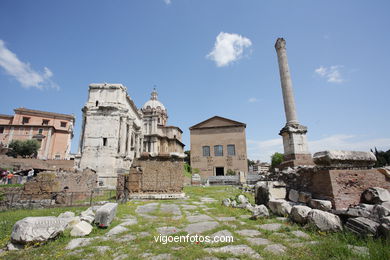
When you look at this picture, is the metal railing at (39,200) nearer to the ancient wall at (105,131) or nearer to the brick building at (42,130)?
the ancient wall at (105,131)

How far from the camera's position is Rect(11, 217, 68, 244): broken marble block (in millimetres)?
3352

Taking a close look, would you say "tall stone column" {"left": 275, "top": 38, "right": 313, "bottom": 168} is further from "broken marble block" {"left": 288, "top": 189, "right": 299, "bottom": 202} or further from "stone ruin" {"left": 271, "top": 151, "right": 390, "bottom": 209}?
"stone ruin" {"left": 271, "top": 151, "right": 390, "bottom": 209}

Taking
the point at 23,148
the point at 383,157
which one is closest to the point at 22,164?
the point at 23,148

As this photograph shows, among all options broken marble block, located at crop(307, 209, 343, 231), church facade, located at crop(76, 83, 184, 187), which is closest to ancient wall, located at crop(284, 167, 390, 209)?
broken marble block, located at crop(307, 209, 343, 231)

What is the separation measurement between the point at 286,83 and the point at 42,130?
152ft

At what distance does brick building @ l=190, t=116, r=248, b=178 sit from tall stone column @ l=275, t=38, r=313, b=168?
794 inches

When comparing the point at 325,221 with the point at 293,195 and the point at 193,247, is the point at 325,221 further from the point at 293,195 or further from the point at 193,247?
the point at 193,247

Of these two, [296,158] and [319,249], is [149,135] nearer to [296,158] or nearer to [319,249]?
[296,158]

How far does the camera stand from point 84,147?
2172 cm

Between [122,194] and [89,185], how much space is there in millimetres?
5711

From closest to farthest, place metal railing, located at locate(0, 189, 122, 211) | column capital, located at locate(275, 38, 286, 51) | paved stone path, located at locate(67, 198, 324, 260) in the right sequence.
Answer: paved stone path, located at locate(67, 198, 324, 260), metal railing, located at locate(0, 189, 122, 211), column capital, located at locate(275, 38, 286, 51)

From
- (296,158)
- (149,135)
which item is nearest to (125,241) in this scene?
(296,158)

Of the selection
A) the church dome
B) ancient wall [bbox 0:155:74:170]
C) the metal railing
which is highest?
the church dome

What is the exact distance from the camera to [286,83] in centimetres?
1234
